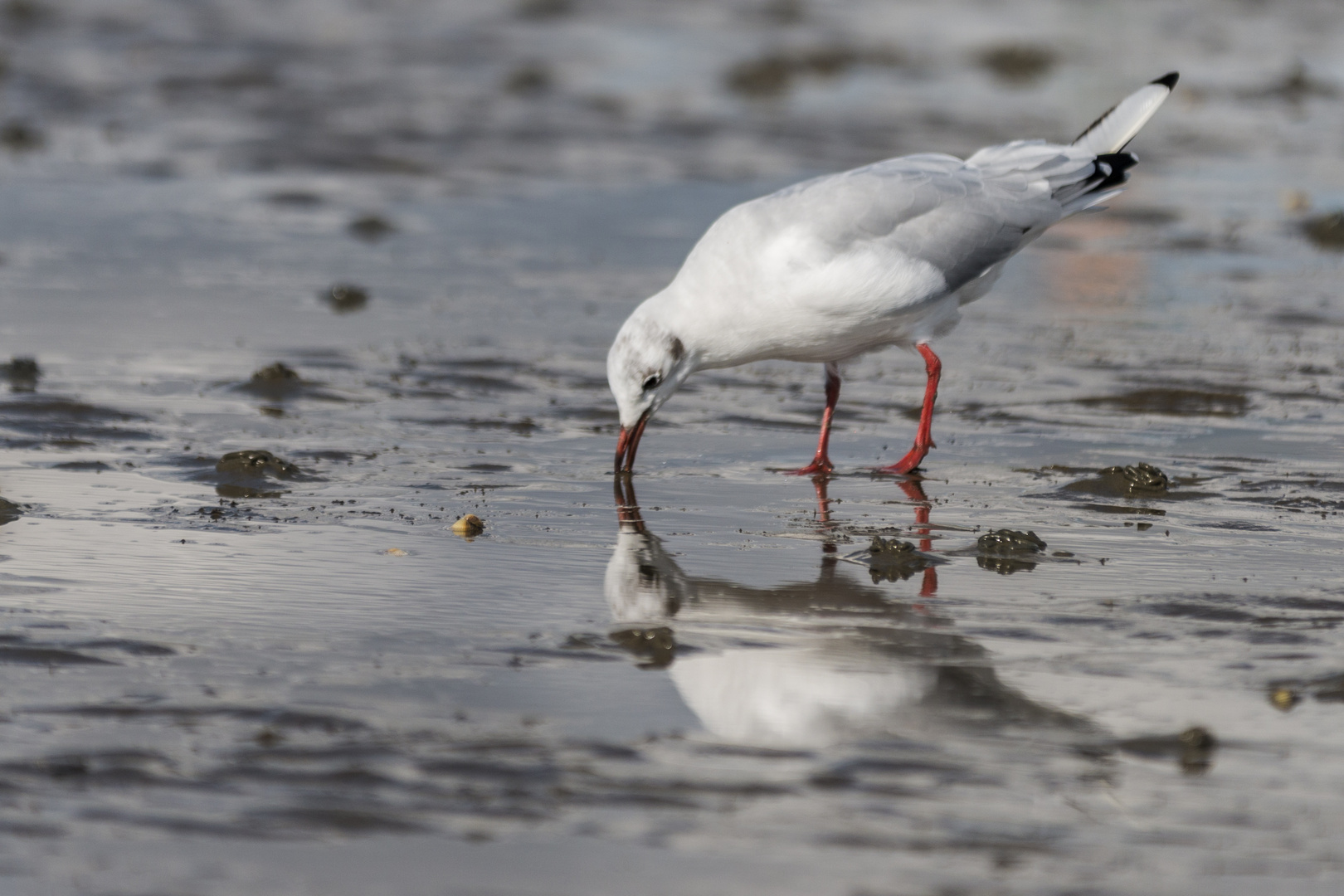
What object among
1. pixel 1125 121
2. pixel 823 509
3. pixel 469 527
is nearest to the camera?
pixel 469 527

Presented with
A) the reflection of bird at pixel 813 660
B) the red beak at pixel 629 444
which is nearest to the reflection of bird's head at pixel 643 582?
the reflection of bird at pixel 813 660

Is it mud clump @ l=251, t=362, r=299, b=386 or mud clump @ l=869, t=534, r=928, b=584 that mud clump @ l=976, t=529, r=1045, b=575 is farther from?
mud clump @ l=251, t=362, r=299, b=386

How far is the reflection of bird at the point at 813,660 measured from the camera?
3.53 metres

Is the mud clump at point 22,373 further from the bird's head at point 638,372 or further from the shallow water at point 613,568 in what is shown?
the bird's head at point 638,372

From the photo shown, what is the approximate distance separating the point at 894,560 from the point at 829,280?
136 cm

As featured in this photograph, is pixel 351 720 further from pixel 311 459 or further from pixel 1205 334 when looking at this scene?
pixel 1205 334

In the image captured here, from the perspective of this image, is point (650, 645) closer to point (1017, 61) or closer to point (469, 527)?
point (469, 527)

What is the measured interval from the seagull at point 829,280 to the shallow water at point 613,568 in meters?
0.34

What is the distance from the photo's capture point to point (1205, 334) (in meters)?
7.78

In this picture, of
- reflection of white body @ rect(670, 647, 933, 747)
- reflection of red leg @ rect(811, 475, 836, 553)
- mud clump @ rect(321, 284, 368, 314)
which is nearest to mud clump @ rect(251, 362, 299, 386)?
mud clump @ rect(321, 284, 368, 314)

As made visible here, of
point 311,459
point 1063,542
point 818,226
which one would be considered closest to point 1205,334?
point 818,226

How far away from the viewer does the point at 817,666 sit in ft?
12.7

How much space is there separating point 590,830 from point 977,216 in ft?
12.4

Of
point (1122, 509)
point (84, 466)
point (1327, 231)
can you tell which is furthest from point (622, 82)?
point (1122, 509)
